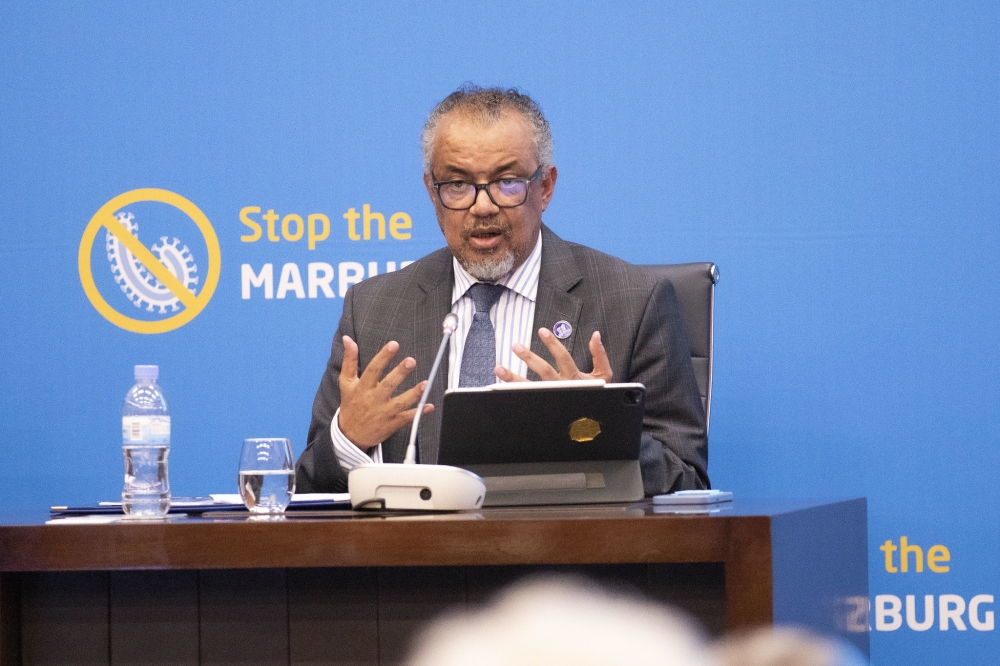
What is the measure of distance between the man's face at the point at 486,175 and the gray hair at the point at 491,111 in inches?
0.6

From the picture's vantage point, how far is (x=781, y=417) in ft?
8.96

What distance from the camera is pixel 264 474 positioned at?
1.64m

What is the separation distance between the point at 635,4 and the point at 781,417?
1.04 metres

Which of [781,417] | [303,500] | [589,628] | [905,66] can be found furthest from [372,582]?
[905,66]

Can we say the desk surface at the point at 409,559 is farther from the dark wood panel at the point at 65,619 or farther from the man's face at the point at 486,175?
the man's face at the point at 486,175

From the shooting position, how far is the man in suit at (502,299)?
2240 millimetres

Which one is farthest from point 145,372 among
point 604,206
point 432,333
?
point 604,206

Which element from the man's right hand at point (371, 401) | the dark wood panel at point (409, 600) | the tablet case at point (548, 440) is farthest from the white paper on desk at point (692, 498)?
the man's right hand at point (371, 401)

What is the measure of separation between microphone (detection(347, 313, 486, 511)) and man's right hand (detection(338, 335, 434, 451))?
13.7 inches

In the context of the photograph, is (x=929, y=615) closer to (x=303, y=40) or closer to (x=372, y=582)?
(x=372, y=582)

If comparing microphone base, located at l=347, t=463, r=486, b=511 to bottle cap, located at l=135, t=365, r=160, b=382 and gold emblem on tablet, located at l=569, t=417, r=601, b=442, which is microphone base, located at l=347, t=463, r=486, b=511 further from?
bottle cap, located at l=135, t=365, r=160, b=382

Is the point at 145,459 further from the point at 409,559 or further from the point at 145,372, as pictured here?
the point at 409,559

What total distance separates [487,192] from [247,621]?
117 centimetres

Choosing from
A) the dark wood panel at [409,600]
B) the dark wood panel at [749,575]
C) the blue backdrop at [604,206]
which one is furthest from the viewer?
the blue backdrop at [604,206]
